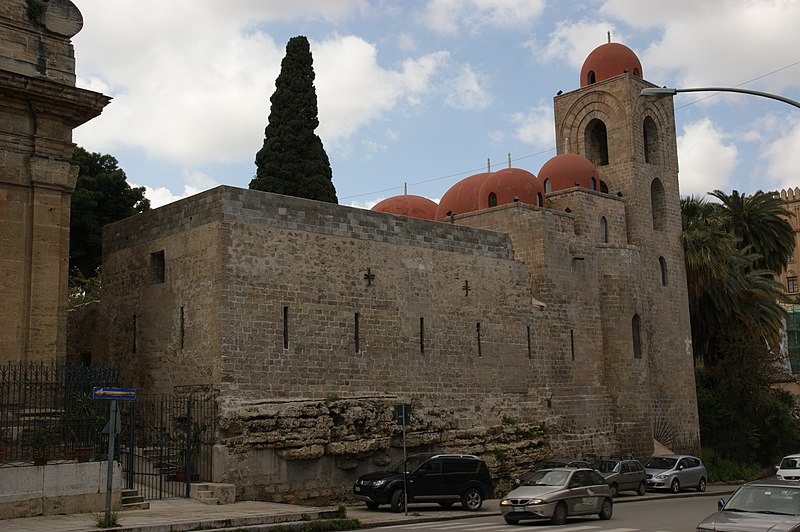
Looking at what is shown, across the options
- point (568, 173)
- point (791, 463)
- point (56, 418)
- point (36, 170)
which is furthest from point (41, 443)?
point (791, 463)

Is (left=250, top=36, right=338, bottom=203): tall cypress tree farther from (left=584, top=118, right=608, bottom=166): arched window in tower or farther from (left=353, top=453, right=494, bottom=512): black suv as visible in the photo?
(left=353, top=453, right=494, bottom=512): black suv

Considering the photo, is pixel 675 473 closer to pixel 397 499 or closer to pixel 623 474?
pixel 623 474

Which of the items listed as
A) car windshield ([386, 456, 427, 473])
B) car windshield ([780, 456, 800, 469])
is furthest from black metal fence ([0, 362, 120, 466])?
car windshield ([780, 456, 800, 469])

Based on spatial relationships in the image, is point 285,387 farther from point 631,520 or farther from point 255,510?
point 631,520

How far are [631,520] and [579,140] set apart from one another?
20387 mm

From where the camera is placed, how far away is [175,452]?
20.3m

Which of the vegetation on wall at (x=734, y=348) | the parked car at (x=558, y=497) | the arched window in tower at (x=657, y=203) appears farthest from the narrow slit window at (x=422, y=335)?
the vegetation on wall at (x=734, y=348)

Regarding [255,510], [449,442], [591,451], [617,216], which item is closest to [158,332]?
[255,510]

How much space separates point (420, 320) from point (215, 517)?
9760mm

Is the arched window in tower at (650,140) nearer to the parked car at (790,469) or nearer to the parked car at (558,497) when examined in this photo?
the parked car at (790,469)

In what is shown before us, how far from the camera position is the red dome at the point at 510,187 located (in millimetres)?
29875

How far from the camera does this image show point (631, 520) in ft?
59.8

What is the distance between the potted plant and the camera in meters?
16.1

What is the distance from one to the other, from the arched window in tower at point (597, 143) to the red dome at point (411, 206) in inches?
266
